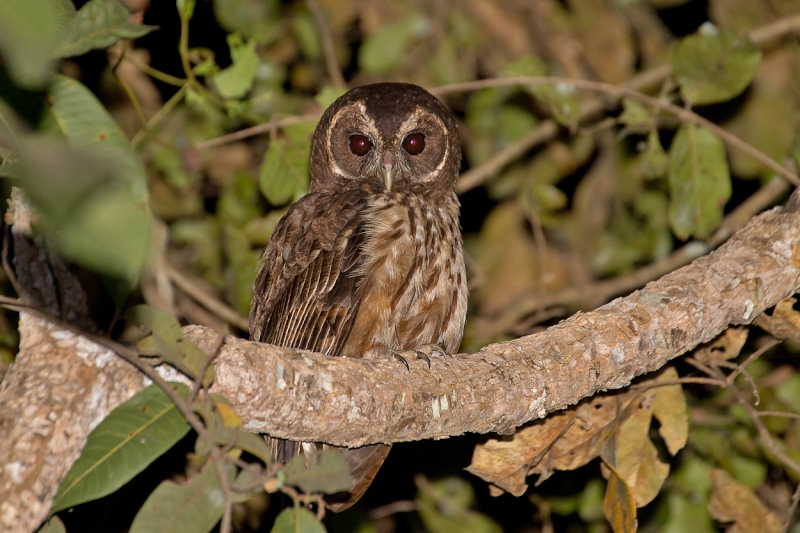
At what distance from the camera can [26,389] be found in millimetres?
2010

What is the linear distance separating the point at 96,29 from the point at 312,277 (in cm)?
143

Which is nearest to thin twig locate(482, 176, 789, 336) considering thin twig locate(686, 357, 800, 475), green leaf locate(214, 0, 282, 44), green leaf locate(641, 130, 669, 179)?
green leaf locate(641, 130, 669, 179)

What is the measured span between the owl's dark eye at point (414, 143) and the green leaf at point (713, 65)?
4.14 feet

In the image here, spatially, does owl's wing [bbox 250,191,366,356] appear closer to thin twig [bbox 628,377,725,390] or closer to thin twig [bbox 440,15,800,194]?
thin twig [bbox 628,377,725,390]

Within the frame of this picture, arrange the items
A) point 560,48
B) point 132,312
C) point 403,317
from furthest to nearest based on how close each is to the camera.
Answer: point 560,48
point 403,317
point 132,312

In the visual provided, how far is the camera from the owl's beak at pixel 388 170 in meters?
3.74

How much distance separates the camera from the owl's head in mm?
3879

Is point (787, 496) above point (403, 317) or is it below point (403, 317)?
below

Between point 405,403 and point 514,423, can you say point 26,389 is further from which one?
point 514,423

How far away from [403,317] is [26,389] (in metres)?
1.69

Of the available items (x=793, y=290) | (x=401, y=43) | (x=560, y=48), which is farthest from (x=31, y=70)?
(x=560, y=48)

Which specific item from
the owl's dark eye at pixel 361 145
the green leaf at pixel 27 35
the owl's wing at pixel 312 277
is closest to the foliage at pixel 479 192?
the green leaf at pixel 27 35

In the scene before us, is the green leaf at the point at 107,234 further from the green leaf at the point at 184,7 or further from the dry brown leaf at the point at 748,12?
the dry brown leaf at the point at 748,12

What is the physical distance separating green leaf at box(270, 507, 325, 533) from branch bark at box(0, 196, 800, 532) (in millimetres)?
395
